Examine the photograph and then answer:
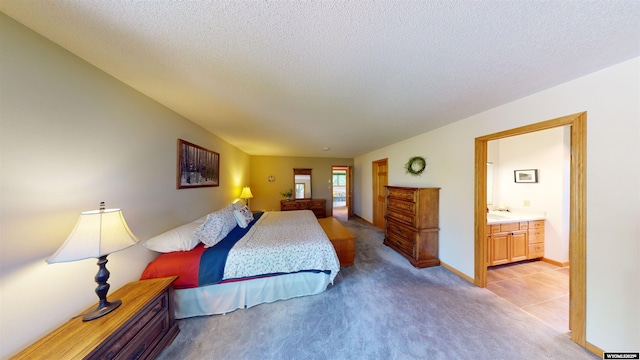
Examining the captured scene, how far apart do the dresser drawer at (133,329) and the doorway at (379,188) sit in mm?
4530

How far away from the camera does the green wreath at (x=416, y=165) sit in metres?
3.32

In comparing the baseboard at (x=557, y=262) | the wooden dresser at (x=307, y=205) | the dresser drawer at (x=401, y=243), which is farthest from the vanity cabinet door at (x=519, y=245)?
the wooden dresser at (x=307, y=205)

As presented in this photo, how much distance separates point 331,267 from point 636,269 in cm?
241

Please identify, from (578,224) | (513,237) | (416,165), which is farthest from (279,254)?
(513,237)

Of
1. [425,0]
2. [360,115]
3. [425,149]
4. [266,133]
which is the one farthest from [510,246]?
[266,133]

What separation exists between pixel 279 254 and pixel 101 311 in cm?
133

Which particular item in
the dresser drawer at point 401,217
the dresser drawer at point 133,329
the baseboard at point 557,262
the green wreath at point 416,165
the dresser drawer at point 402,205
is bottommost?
the baseboard at point 557,262

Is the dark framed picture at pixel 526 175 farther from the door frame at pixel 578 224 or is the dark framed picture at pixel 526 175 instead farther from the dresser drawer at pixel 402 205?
the dresser drawer at pixel 402 205

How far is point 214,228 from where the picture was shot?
7.25 feet

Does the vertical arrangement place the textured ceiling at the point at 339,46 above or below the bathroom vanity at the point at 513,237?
above

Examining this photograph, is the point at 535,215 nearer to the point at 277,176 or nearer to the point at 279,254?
the point at 279,254

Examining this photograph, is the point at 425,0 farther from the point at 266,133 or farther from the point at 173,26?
the point at 266,133

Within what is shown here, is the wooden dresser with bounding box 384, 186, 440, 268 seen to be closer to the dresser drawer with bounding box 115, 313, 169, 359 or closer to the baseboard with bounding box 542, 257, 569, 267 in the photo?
the baseboard with bounding box 542, 257, 569, 267

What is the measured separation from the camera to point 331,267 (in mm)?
2150
